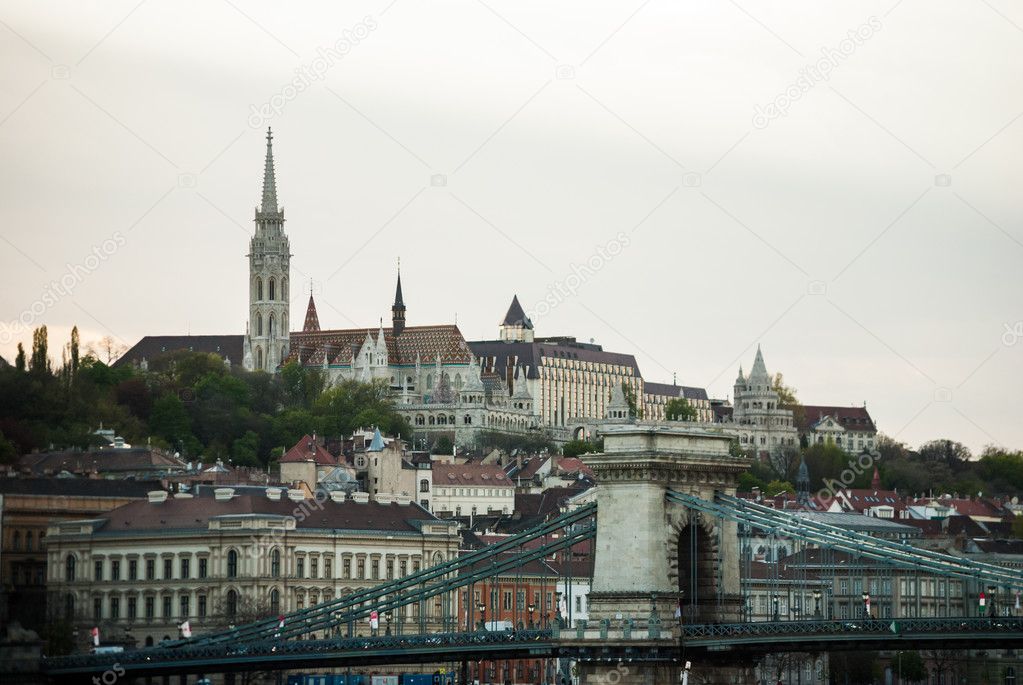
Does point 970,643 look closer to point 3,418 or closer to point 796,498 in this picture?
point 3,418

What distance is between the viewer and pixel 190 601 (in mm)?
107625

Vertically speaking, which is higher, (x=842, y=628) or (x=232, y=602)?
(x=232, y=602)

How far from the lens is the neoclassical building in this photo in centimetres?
10725

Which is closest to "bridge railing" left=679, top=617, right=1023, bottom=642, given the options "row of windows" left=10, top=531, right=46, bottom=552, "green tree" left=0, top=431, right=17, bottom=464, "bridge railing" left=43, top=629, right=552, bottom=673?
"bridge railing" left=43, top=629, right=552, bottom=673

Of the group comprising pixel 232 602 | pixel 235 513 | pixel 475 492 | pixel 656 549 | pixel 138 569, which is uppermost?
pixel 475 492

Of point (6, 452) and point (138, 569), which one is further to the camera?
point (6, 452)

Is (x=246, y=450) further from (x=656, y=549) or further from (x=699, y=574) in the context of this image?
(x=656, y=549)

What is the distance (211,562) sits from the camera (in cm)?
10812

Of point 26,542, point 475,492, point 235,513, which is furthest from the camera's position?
point 475,492

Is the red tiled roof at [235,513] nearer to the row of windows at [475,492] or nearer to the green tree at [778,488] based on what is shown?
the row of windows at [475,492]

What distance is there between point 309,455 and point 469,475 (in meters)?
22.4

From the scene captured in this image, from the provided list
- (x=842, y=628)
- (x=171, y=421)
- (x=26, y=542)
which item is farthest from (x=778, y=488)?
(x=842, y=628)

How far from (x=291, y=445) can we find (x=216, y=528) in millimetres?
84632

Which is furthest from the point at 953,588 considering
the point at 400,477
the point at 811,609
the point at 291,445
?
the point at 291,445
